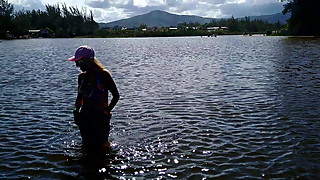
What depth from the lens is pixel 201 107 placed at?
14953 mm

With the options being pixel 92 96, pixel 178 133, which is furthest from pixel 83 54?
pixel 178 133

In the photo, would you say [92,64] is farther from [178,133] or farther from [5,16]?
[5,16]

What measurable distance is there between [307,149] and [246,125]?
275 cm

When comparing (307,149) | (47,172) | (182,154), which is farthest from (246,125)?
(47,172)

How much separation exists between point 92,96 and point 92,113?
0.46 meters

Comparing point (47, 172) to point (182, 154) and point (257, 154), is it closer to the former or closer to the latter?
point (182, 154)

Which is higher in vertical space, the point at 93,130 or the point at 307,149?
the point at 93,130

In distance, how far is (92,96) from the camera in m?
8.89

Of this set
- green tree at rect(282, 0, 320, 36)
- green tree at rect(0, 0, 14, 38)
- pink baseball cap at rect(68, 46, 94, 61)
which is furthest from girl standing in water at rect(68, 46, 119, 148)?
green tree at rect(0, 0, 14, 38)

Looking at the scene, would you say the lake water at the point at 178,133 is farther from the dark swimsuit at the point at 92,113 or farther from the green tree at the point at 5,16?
the green tree at the point at 5,16

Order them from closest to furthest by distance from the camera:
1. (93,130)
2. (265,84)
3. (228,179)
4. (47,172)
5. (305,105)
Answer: (228,179) < (47,172) < (93,130) < (305,105) < (265,84)

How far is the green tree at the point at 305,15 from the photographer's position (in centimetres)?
10206

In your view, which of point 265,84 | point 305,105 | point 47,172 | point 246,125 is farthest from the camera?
point 265,84

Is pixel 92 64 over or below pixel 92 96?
over
